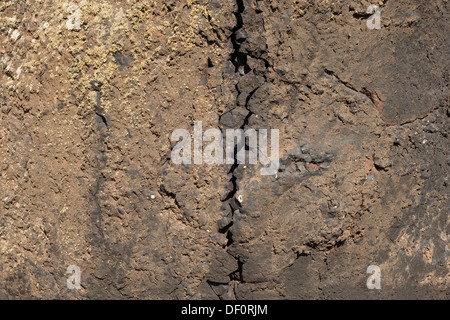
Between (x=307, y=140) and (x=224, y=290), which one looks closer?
(x=307, y=140)

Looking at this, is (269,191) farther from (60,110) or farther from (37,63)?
(37,63)

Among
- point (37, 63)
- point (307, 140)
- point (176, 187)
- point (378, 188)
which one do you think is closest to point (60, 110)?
point (37, 63)

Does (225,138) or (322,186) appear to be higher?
(225,138)

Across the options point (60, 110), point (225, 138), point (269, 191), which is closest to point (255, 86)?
point (225, 138)

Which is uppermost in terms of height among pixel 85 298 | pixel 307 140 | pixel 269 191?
pixel 307 140

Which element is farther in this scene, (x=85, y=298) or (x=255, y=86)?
(x=85, y=298)

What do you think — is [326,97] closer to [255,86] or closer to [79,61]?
[255,86]
